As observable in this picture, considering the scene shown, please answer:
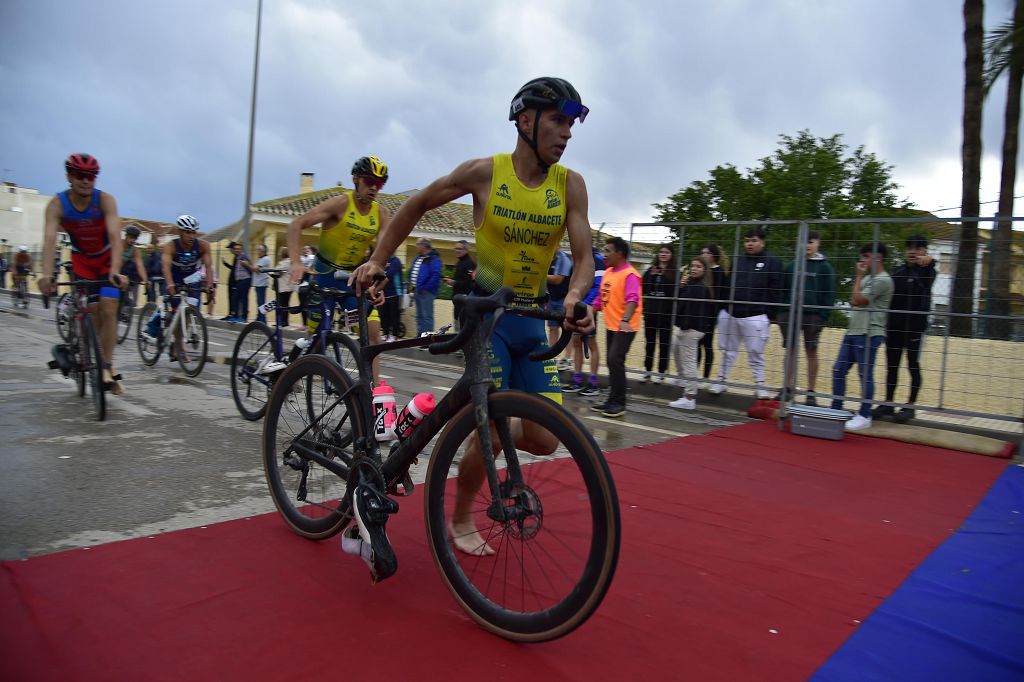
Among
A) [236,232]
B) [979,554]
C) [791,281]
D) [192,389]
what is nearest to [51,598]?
[979,554]

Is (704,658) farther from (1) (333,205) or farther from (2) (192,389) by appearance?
(2) (192,389)

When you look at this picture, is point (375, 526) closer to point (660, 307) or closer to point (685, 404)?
point (685, 404)

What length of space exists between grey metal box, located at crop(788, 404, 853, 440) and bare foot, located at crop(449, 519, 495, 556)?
17.3 feet

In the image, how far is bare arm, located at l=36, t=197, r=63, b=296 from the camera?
598 centimetres

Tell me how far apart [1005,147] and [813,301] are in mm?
9713

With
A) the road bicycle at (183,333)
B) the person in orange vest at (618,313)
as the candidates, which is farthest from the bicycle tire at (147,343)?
the person in orange vest at (618,313)

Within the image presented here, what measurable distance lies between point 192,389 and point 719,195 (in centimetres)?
3577

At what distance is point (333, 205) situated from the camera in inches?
225

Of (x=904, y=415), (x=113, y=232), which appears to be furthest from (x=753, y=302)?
(x=113, y=232)

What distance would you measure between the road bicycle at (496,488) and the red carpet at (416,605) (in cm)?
19

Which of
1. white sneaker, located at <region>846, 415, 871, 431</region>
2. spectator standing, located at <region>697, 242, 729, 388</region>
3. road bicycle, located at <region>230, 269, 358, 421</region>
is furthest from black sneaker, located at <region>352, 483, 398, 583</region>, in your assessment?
spectator standing, located at <region>697, 242, 729, 388</region>

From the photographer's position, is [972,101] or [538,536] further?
[972,101]

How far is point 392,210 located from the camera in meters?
35.7

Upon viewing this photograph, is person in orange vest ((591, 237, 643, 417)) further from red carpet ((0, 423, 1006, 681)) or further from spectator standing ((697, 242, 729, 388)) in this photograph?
red carpet ((0, 423, 1006, 681))
